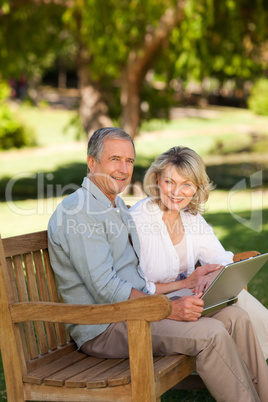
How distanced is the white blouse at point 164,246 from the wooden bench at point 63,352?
1.92ft

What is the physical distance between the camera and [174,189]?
139 inches

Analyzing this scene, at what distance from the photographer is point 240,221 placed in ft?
33.1

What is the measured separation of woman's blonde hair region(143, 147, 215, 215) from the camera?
11.6ft

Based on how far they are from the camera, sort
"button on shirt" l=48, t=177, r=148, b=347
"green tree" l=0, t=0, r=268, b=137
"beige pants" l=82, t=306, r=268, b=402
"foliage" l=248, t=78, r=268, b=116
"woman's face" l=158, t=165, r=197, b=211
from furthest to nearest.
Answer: "foliage" l=248, t=78, r=268, b=116, "green tree" l=0, t=0, r=268, b=137, "woman's face" l=158, t=165, r=197, b=211, "button on shirt" l=48, t=177, r=148, b=347, "beige pants" l=82, t=306, r=268, b=402

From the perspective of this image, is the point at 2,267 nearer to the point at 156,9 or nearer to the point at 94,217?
the point at 94,217

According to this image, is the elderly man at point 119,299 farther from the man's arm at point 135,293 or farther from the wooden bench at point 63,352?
the wooden bench at point 63,352

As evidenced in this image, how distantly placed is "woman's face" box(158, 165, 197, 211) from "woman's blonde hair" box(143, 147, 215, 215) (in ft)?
0.09

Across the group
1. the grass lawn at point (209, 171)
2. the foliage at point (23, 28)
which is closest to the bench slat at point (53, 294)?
the grass lawn at point (209, 171)

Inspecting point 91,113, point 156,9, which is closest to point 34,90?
point 91,113

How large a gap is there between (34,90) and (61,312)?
41256mm

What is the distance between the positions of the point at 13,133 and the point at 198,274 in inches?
768

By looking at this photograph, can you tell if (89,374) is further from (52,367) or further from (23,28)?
(23,28)

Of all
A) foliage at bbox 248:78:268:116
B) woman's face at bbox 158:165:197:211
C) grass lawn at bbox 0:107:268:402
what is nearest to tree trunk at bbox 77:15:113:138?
grass lawn at bbox 0:107:268:402

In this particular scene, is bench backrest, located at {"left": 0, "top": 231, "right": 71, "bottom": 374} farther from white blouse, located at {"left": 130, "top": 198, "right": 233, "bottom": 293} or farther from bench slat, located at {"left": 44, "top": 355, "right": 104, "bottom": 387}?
white blouse, located at {"left": 130, "top": 198, "right": 233, "bottom": 293}
